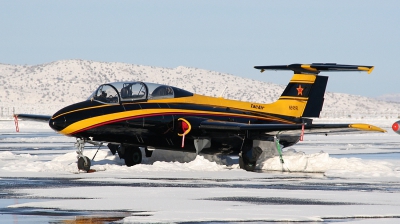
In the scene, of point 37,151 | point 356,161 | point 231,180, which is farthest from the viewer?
point 37,151

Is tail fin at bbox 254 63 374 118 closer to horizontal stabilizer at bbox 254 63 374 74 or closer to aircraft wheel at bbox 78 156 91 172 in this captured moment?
horizontal stabilizer at bbox 254 63 374 74

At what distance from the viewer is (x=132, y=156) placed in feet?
77.0

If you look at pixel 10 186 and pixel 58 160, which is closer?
pixel 10 186

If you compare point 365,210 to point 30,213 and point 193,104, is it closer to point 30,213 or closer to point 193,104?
point 30,213

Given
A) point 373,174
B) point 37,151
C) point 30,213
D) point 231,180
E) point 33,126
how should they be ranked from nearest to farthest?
point 30,213 < point 231,180 < point 373,174 < point 37,151 < point 33,126

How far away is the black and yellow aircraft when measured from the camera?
20406 mm

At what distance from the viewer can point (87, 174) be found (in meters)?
19.9

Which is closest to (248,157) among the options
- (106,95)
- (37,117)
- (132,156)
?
(132,156)

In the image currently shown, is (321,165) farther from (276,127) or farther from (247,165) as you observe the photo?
(247,165)

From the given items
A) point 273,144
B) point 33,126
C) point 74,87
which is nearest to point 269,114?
point 273,144

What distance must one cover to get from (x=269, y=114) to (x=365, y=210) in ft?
42.7

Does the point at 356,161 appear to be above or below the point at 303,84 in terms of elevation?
below

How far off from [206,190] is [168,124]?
247 inches

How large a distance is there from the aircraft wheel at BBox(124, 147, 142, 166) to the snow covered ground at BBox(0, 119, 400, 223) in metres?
0.88
